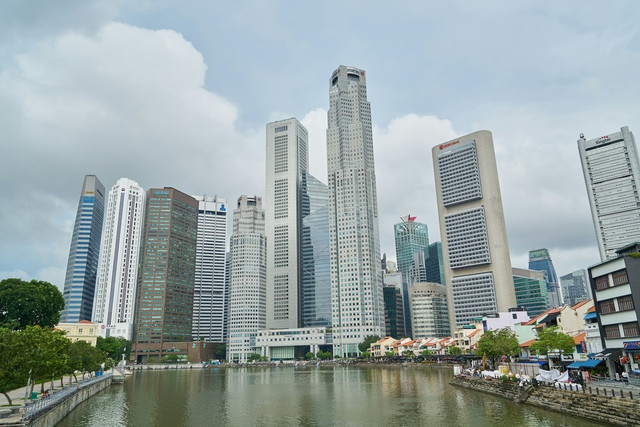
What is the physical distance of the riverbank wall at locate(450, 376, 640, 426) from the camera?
41.9 metres

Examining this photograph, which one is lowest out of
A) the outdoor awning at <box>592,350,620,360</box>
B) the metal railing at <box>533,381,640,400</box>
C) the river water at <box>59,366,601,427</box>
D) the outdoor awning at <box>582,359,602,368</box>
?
the river water at <box>59,366,601,427</box>

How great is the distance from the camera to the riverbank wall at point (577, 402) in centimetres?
4191

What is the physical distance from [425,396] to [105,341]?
171 metres

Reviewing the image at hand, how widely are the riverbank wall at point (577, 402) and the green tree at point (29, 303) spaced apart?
343 ft

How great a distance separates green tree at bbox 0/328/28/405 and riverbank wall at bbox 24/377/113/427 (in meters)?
4.33

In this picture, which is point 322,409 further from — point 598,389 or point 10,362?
point 10,362

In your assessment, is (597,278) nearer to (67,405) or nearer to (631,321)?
(631,321)

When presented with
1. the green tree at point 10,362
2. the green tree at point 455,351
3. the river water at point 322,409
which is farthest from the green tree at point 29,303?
the green tree at point 455,351

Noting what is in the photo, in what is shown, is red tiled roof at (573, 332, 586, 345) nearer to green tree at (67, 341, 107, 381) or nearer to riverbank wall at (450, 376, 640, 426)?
riverbank wall at (450, 376, 640, 426)

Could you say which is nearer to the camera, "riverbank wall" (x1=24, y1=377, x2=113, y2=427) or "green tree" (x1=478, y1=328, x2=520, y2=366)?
"riverbank wall" (x1=24, y1=377, x2=113, y2=427)

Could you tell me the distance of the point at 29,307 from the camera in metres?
106

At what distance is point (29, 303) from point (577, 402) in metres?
116

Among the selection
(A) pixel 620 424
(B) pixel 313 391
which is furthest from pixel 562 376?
(B) pixel 313 391

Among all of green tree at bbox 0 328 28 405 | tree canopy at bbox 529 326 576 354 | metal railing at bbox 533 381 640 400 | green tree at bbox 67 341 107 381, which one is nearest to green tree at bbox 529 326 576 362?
tree canopy at bbox 529 326 576 354
